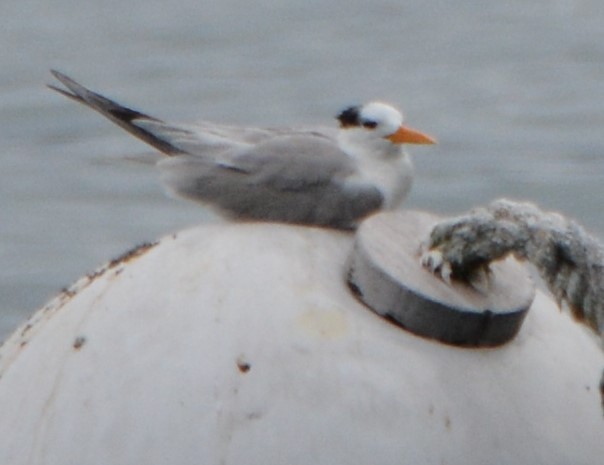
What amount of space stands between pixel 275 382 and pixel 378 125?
202cm

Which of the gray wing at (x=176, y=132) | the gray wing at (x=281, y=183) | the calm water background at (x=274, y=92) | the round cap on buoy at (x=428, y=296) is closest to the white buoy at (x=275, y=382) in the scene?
the round cap on buoy at (x=428, y=296)

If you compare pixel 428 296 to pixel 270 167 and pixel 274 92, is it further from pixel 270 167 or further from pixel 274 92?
pixel 274 92

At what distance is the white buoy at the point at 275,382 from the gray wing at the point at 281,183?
0.78 meters

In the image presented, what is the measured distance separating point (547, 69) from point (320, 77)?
5.03 feet

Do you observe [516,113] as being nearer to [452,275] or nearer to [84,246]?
[84,246]

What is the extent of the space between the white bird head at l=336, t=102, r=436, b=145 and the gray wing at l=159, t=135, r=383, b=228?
0.28m

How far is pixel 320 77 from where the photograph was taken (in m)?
12.2

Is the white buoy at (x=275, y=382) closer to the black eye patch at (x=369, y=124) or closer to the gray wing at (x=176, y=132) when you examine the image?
the gray wing at (x=176, y=132)

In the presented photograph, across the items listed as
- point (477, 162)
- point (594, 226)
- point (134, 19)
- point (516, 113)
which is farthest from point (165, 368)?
point (134, 19)

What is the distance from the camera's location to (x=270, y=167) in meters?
5.22

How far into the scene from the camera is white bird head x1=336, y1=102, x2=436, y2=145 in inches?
222

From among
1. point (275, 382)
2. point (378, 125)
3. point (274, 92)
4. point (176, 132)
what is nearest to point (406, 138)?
point (378, 125)

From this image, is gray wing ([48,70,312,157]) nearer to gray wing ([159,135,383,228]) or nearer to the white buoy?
gray wing ([159,135,383,228])

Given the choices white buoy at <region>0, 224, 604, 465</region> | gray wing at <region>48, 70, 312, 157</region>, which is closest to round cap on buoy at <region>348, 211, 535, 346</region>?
white buoy at <region>0, 224, 604, 465</region>
